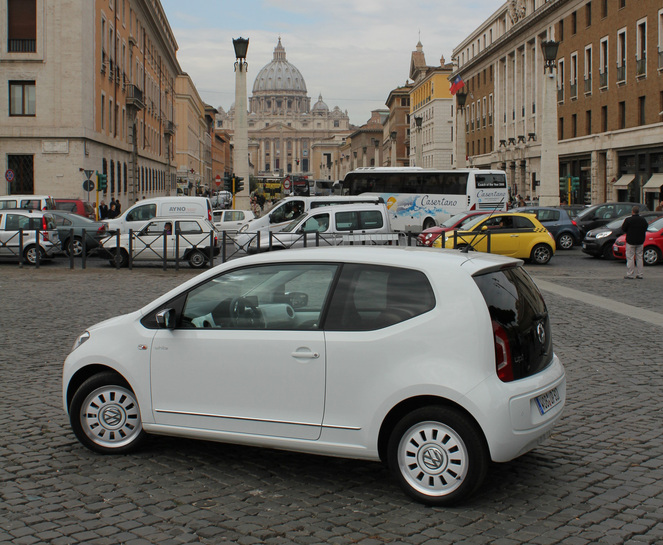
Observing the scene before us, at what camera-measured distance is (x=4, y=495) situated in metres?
5.03

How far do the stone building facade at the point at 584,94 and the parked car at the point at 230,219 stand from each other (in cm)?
1443

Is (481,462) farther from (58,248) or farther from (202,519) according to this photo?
(58,248)

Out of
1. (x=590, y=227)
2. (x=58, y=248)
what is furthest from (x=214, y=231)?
(x=590, y=227)

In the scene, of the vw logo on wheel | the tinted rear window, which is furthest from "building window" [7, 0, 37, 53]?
the vw logo on wheel

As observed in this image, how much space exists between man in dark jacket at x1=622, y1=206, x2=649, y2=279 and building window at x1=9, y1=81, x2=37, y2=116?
25.8m

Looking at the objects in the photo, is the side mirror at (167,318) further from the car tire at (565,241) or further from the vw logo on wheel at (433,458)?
the car tire at (565,241)

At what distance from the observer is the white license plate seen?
4.96 metres

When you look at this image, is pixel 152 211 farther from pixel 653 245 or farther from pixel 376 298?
pixel 376 298

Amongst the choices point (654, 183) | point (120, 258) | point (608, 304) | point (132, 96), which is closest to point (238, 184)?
point (132, 96)

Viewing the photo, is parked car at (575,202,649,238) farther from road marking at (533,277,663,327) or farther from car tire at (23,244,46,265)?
car tire at (23,244,46,265)

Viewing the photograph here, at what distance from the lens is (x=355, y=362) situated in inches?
194

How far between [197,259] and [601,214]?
15580 millimetres

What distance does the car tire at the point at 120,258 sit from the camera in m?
22.1

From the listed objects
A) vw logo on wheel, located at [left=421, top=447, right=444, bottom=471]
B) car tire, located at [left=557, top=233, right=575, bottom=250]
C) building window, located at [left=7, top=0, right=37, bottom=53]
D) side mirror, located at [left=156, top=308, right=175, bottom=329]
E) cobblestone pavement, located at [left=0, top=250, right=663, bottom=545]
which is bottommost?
cobblestone pavement, located at [left=0, top=250, right=663, bottom=545]
